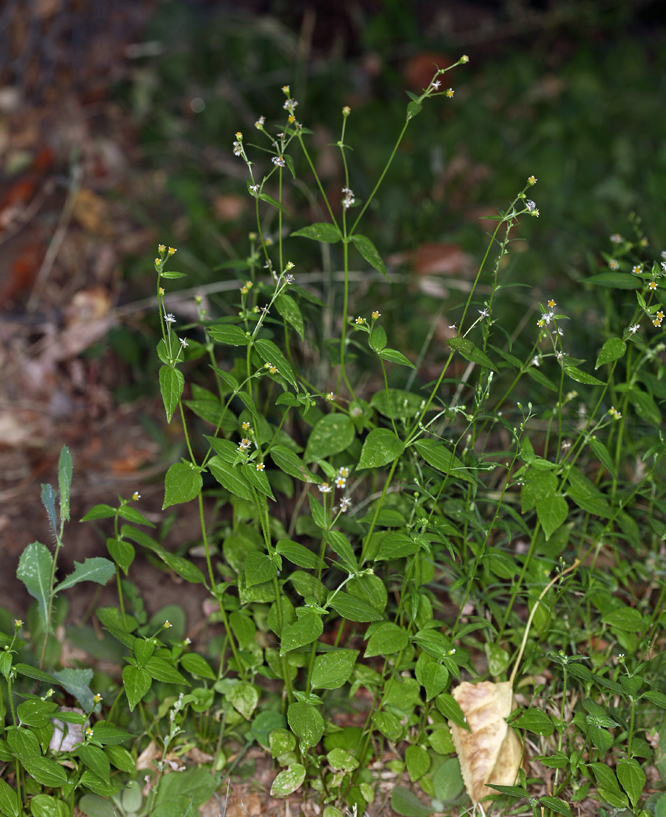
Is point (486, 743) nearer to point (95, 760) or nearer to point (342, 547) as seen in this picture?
point (342, 547)

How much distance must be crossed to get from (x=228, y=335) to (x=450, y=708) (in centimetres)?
88

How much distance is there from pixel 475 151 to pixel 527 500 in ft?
7.59

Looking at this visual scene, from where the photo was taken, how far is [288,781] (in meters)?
1.48

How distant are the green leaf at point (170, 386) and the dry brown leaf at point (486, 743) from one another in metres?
0.92

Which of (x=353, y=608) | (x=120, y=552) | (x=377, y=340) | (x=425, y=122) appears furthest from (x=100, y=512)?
(x=425, y=122)

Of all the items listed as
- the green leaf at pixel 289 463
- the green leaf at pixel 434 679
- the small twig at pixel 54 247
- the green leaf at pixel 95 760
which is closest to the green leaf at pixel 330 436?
the green leaf at pixel 289 463

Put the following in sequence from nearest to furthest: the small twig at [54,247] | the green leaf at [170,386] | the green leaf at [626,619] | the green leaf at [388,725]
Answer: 1. the green leaf at [170,386]
2. the green leaf at [388,725]
3. the green leaf at [626,619]
4. the small twig at [54,247]

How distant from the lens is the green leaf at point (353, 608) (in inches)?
54.5

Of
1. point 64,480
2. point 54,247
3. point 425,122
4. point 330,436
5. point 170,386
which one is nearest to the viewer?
point 170,386

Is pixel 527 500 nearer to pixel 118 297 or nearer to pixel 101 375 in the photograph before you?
pixel 101 375

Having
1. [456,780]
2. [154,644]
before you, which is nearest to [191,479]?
[154,644]

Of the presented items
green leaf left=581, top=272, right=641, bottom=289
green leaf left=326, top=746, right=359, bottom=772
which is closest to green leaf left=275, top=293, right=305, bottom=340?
green leaf left=581, top=272, right=641, bottom=289

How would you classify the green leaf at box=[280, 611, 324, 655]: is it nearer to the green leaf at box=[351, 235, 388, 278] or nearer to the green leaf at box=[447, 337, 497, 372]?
the green leaf at box=[447, 337, 497, 372]

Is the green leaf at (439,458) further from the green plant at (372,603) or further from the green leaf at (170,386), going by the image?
the green leaf at (170,386)
